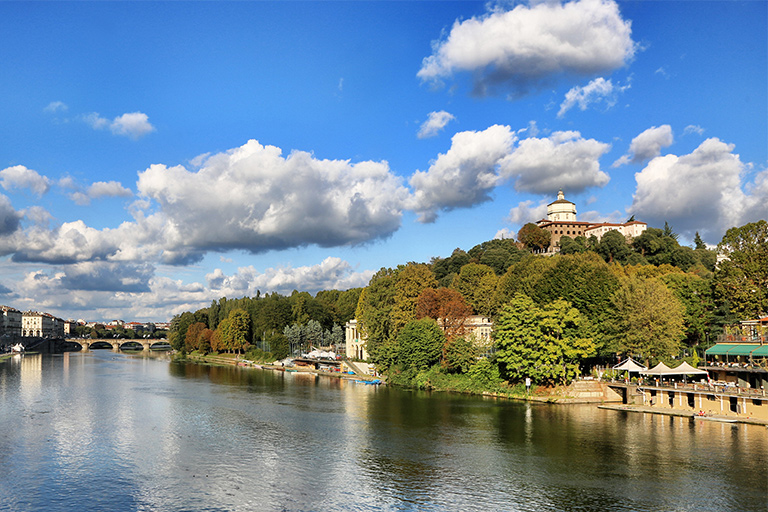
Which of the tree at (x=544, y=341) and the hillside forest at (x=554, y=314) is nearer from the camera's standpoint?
the tree at (x=544, y=341)

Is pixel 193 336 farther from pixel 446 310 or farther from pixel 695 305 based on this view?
pixel 695 305

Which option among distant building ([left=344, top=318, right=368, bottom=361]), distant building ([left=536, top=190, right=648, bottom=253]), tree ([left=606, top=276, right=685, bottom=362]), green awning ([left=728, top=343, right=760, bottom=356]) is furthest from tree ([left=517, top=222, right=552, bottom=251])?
green awning ([left=728, top=343, right=760, bottom=356])

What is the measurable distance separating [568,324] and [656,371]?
1033 centimetres

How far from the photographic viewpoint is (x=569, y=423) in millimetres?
50688

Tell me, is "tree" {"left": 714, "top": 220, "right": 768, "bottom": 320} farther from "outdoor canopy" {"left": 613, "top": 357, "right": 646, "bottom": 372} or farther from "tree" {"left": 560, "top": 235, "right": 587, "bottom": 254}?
"tree" {"left": 560, "top": 235, "right": 587, "bottom": 254}

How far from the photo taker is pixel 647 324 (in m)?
64.1

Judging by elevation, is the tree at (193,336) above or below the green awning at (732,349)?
below

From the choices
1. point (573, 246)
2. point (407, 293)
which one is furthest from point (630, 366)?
point (573, 246)

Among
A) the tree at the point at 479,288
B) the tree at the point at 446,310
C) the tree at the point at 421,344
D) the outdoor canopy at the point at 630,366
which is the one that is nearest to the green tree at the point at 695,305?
the outdoor canopy at the point at 630,366

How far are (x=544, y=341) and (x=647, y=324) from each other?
38.5ft

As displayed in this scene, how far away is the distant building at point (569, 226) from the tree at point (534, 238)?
3948 mm

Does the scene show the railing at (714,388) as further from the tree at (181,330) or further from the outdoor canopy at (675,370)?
the tree at (181,330)

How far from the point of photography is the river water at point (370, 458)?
3064 centimetres

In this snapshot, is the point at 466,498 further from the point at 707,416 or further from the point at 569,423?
the point at 707,416
